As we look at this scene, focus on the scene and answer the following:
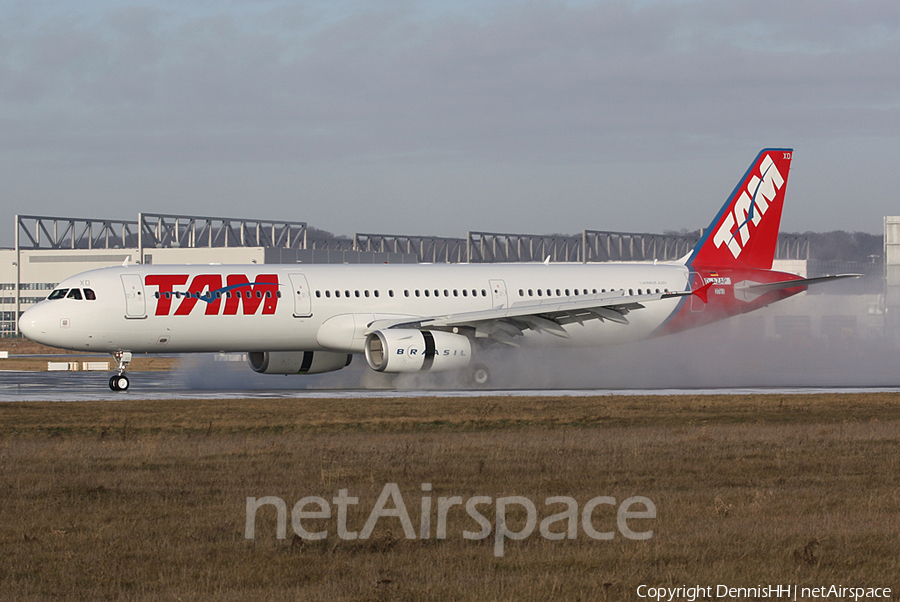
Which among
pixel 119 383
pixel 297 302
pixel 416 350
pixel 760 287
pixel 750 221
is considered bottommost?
pixel 119 383

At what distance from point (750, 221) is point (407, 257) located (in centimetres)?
8852

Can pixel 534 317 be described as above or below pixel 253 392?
above

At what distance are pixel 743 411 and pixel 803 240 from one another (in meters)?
116

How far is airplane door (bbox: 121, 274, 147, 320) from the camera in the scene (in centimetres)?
3341

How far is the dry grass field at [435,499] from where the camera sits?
9055mm

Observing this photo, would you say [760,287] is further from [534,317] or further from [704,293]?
[534,317]

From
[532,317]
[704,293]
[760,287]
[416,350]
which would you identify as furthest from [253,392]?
[760,287]

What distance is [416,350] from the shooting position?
3347 centimetres

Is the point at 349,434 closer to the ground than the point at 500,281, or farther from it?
closer to the ground

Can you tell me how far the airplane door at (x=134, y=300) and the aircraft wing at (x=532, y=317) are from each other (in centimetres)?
739

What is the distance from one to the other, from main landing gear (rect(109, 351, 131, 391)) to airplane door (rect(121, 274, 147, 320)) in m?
1.55

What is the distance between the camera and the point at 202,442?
62.8ft

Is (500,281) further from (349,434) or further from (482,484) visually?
(482,484)

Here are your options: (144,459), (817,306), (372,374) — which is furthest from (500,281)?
(817,306)
